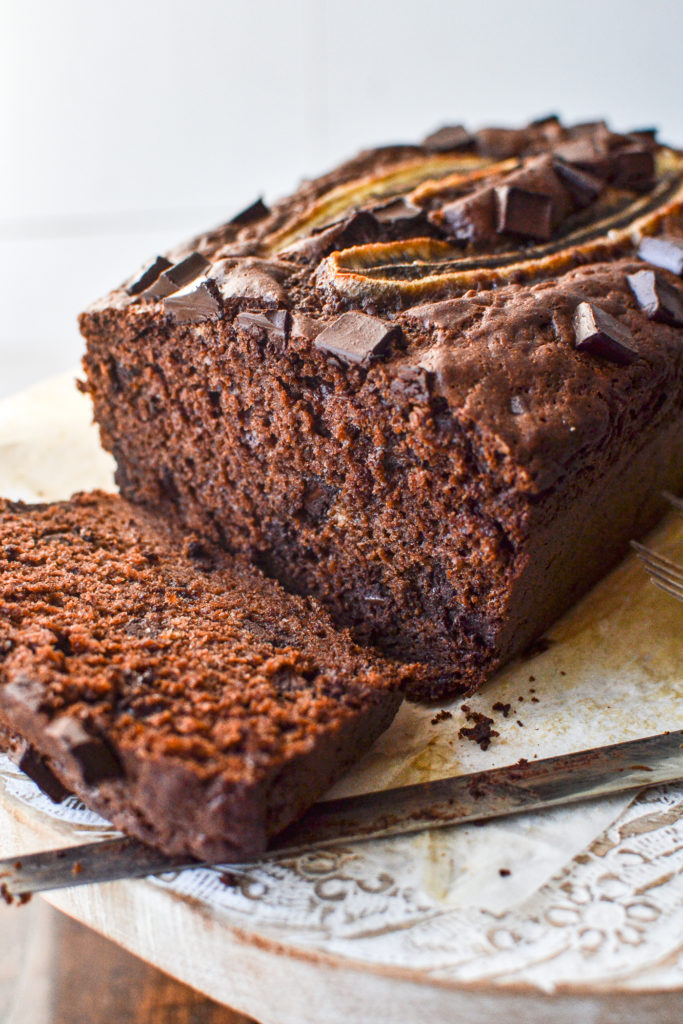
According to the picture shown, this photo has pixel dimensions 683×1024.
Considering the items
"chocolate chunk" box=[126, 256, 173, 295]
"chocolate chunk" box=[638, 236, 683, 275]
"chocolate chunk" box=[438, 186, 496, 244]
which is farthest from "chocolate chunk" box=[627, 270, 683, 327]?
"chocolate chunk" box=[126, 256, 173, 295]

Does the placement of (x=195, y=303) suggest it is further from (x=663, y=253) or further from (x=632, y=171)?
(x=632, y=171)

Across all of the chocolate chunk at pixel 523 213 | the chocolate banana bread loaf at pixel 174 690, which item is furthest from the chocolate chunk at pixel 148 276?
the chocolate chunk at pixel 523 213

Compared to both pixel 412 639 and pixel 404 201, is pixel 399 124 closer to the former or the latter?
pixel 404 201

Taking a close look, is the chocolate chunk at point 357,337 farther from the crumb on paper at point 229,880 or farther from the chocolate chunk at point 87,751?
the crumb on paper at point 229,880

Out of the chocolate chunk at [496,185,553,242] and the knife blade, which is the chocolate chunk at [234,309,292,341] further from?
the knife blade

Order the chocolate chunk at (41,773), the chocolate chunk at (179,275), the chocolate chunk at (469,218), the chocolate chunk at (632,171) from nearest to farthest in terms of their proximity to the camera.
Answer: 1. the chocolate chunk at (41,773)
2. the chocolate chunk at (179,275)
3. the chocolate chunk at (469,218)
4. the chocolate chunk at (632,171)

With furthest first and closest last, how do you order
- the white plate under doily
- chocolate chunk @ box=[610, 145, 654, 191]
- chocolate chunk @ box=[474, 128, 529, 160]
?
1. chocolate chunk @ box=[474, 128, 529, 160]
2. chocolate chunk @ box=[610, 145, 654, 191]
3. the white plate under doily

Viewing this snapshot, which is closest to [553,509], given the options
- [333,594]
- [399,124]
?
[333,594]
